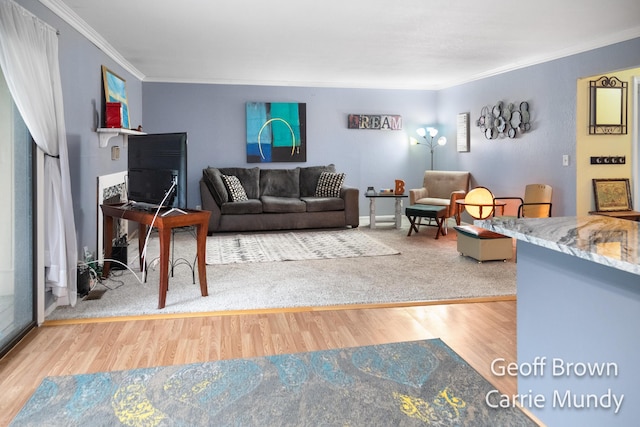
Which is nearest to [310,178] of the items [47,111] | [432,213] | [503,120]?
[432,213]

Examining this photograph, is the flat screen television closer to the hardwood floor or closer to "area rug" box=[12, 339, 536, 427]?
the hardwood floor

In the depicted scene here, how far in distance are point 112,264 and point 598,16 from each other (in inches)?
187

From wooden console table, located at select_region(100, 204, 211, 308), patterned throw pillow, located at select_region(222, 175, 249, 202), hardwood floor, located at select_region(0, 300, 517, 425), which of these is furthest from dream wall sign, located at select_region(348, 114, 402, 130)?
hardwood floor, located at select_region(0, 300, 517, 425)

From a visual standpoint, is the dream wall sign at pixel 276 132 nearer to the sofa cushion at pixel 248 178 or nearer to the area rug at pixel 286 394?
the sofa cushion at pixel 248 178

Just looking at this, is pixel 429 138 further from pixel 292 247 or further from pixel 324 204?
pixel 292 247

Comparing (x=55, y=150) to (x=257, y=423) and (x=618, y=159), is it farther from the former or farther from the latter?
(x=618, y=159)

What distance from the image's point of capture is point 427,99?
8.24 m

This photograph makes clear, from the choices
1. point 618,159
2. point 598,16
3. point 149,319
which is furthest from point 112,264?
point 618,159

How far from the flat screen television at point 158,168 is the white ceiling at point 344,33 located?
Answer: 3.39 ft

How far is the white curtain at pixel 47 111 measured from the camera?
9.03 feet

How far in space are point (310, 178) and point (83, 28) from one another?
393cm

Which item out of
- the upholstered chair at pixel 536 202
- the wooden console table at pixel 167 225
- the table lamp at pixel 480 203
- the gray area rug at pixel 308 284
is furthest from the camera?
the upholstered chair at pixel 536 202

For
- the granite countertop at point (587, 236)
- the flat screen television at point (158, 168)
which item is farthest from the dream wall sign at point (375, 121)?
the granite countertop at point (587, 236)

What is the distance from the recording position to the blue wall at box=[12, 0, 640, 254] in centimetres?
440
